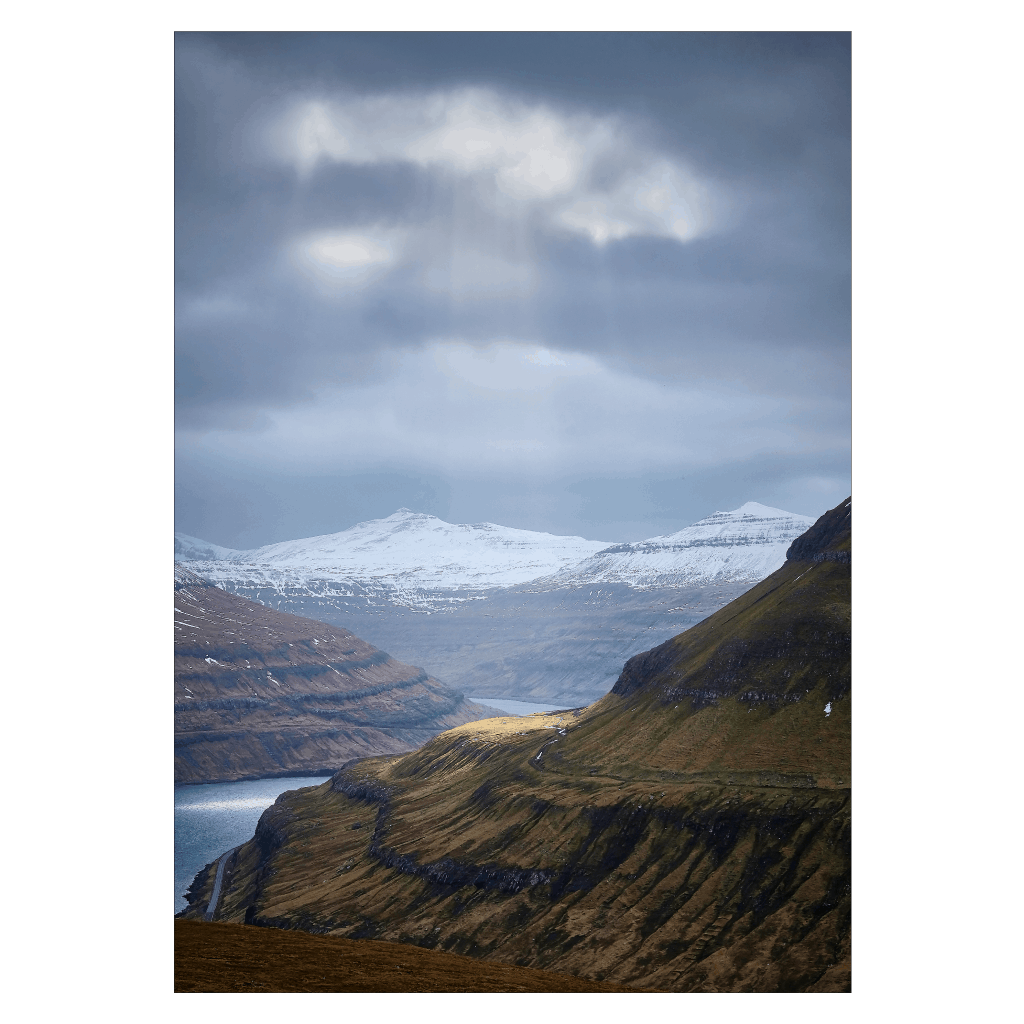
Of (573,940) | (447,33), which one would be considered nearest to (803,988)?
(573,940)

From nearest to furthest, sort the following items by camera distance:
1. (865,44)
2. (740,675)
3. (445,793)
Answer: (865,44), (740,675), (445,793)

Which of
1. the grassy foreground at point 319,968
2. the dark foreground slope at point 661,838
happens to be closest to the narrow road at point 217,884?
the dark foreground slope at point 661,838

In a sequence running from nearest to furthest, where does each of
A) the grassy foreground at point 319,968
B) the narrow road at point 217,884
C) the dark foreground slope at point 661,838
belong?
the grassy foreground at point 319,968, the dark foreground slope at point 661,838, the narrow road at point 217,884

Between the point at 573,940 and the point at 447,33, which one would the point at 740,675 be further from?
the point at 447,33

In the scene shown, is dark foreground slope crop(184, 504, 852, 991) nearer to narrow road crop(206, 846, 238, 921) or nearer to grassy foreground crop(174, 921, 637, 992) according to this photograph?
narrow road crop(206, 846, 238, 921)

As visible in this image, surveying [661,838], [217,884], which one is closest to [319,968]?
[661,838]

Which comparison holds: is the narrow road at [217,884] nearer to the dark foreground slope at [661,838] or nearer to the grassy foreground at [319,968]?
the dark foreground slope at [661,838]
